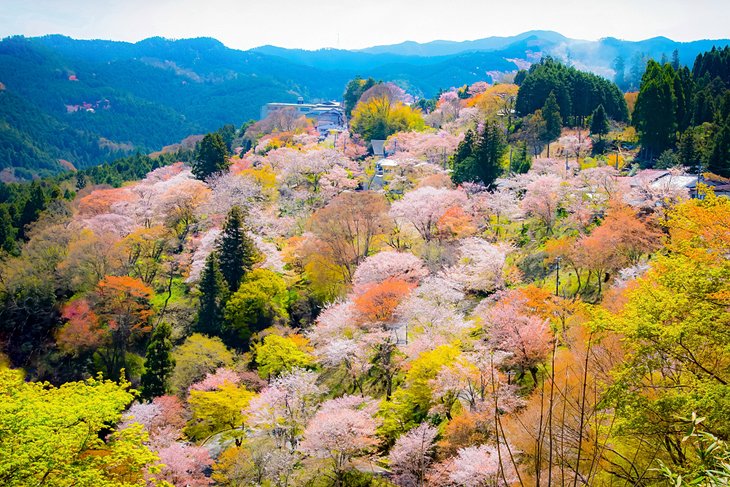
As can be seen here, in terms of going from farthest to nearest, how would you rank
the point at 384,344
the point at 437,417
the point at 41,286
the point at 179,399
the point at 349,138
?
the point at 349,138
the point at 41,286
the point at 179,399
the point at 384,344
the point at 437,417

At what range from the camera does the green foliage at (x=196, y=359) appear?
105ft

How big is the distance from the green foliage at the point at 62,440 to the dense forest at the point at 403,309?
7cm

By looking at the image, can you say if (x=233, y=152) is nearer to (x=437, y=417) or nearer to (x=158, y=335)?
(x=158, y=335)

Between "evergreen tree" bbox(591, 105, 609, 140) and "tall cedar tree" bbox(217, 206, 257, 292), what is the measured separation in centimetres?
3507

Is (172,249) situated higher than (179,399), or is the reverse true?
(172,249)

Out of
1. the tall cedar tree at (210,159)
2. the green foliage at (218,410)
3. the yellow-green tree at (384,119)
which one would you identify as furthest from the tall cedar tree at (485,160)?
the green foliage at (218,410)

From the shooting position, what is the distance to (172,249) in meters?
47.1

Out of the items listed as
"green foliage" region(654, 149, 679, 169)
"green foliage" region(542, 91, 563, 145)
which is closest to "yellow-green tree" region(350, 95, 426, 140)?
"green foliage" region(542, 91, 563, 145)

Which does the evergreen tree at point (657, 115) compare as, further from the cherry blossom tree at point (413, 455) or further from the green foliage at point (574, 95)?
the cherry blossom tree at point (413, 455)

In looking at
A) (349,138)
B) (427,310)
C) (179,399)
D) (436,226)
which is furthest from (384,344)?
(349,138)

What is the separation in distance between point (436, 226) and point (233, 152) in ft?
178

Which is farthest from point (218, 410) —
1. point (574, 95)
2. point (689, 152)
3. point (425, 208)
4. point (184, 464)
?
point (574, 95)

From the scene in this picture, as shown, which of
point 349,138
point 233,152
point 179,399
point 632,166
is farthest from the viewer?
point 233,152

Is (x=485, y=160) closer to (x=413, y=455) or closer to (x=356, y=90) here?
(x=413, y=455)
